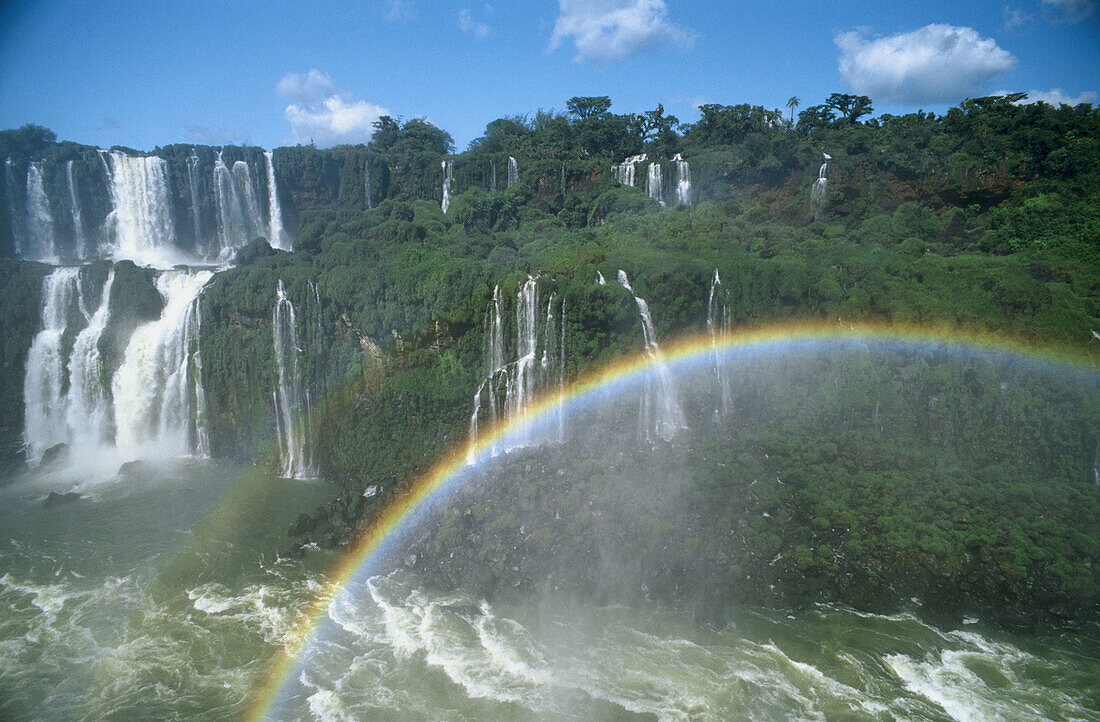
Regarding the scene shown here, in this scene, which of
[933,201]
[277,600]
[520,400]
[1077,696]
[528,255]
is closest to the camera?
[1077,696]

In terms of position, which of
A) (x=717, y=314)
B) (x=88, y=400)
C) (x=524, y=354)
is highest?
(x=717, y=314)

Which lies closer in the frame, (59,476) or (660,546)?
(660,546)

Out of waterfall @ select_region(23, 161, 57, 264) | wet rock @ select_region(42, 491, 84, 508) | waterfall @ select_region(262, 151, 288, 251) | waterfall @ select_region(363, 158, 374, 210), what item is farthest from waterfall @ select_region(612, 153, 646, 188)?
wet rock @ select_region(42, 491, 84, 508)

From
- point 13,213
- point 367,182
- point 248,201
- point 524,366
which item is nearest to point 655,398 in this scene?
point 524,366

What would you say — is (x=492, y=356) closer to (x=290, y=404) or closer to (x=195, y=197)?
(x=290, y=404)

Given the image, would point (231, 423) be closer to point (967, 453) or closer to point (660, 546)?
point (660, 546)

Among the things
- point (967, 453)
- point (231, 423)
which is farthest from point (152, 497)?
point (967, 453)
